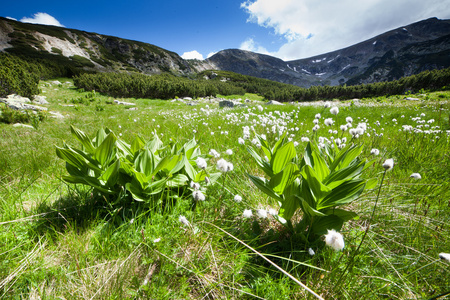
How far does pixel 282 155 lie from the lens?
1639 mm

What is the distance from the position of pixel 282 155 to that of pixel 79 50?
8592 centimetres

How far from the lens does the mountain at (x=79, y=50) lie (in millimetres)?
44103

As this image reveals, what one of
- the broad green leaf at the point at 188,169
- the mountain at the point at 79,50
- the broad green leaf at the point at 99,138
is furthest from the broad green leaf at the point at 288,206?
the mountain at the point at 79,50

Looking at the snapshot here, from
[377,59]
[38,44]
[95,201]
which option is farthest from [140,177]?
[377,59]

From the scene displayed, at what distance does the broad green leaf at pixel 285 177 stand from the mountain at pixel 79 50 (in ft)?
184

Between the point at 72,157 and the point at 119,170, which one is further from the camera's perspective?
the point at 119,170

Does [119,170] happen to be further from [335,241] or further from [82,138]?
[335,241]

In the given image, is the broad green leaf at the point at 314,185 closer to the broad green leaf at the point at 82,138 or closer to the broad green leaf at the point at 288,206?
the broad green leaf at the point at 288,206

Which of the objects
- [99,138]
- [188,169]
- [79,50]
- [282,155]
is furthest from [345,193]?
[79,50]

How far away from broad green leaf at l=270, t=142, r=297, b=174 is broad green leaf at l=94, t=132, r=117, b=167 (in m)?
1.55

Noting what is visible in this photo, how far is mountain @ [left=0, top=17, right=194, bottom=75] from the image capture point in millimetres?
44103

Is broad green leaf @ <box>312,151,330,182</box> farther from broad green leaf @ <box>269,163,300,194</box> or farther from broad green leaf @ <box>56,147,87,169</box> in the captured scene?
broad green leaf @ <box>56,147,87,169</box>

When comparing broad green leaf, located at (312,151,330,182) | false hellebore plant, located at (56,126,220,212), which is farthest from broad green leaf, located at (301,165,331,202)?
false hellebore plant, located at (56,126,220,212)

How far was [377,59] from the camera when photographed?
17238cm
